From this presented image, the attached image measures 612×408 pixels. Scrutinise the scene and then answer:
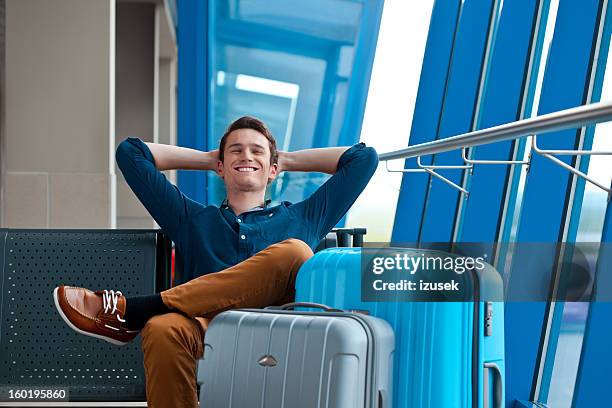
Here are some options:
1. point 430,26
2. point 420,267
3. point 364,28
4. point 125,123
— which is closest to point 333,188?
point 420,267

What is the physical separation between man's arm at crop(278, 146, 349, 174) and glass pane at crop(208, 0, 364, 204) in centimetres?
497

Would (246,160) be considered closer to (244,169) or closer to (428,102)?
(244,169)

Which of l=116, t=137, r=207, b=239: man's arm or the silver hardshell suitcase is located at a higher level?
l=116, t=137, r=207, b=239: man's arm

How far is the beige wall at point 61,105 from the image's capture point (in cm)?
559

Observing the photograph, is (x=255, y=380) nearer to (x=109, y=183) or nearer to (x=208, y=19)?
(x=109, y=183)

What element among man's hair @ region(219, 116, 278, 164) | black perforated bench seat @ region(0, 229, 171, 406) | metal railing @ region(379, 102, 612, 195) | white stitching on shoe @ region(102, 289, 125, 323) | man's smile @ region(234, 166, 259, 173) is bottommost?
black perforated bench seat @ region(0, 229, 171, 406)

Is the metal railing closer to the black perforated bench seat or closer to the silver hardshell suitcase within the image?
the silver hardshell suitcase

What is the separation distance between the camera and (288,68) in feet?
28.7

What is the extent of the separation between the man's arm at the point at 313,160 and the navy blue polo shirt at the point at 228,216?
8 cm

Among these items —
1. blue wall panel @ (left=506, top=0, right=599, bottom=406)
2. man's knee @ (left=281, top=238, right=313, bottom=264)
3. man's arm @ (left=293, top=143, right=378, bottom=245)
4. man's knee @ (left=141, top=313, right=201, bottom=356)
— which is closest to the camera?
man's knee @ (left=141, top=313, right=201, bottom=356)

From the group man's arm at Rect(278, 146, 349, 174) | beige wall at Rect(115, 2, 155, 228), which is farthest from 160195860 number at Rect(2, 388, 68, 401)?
beige wall at Rect(115, 2, 155, 228)

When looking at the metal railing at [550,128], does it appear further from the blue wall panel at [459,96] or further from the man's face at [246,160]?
the blue wall panel at [459,96]

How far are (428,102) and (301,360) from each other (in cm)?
414

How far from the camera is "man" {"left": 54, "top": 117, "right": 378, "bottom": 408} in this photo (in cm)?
246
